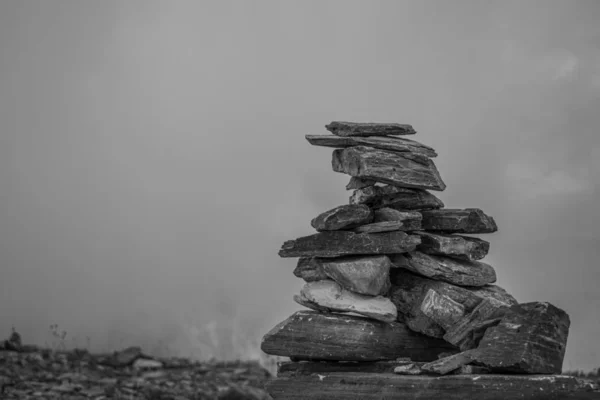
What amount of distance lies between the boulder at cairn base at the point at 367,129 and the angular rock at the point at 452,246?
2.35 metres

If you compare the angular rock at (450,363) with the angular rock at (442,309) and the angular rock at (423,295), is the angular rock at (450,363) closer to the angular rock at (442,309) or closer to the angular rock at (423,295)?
the angular rock at (442,309)

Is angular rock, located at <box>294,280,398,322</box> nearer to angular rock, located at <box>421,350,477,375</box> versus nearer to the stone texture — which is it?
angular rock, located at <box>421,350,477,375</box>

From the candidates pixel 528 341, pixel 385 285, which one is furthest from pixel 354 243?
pixel 528 341

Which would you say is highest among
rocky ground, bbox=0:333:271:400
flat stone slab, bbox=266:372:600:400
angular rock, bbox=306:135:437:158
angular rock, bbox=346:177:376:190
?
angular rock, bbox=306:135:437:158

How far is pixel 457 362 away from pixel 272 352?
13.3ft

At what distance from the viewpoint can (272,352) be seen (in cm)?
1561

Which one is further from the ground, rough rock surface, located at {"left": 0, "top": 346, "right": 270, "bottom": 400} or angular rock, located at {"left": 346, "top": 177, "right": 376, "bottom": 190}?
angular rock, located at {"left": 346, "top": 177, "right": 376, "bottom": 190}

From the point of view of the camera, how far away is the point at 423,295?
52.0 feet

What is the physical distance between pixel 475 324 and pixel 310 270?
151 inches

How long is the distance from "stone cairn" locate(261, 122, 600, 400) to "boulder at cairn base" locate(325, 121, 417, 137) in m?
0.02

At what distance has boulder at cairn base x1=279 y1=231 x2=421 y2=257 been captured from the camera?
15.5 meters

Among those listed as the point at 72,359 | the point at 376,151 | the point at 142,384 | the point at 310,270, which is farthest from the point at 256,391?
the point at 376,151

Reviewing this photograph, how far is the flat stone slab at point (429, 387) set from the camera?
12398 mm

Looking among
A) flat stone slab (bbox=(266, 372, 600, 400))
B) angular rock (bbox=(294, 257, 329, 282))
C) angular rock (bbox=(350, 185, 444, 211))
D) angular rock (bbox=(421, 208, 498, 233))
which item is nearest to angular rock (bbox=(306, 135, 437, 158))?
angular rock (bbox=(350, 185, 444, 211))
